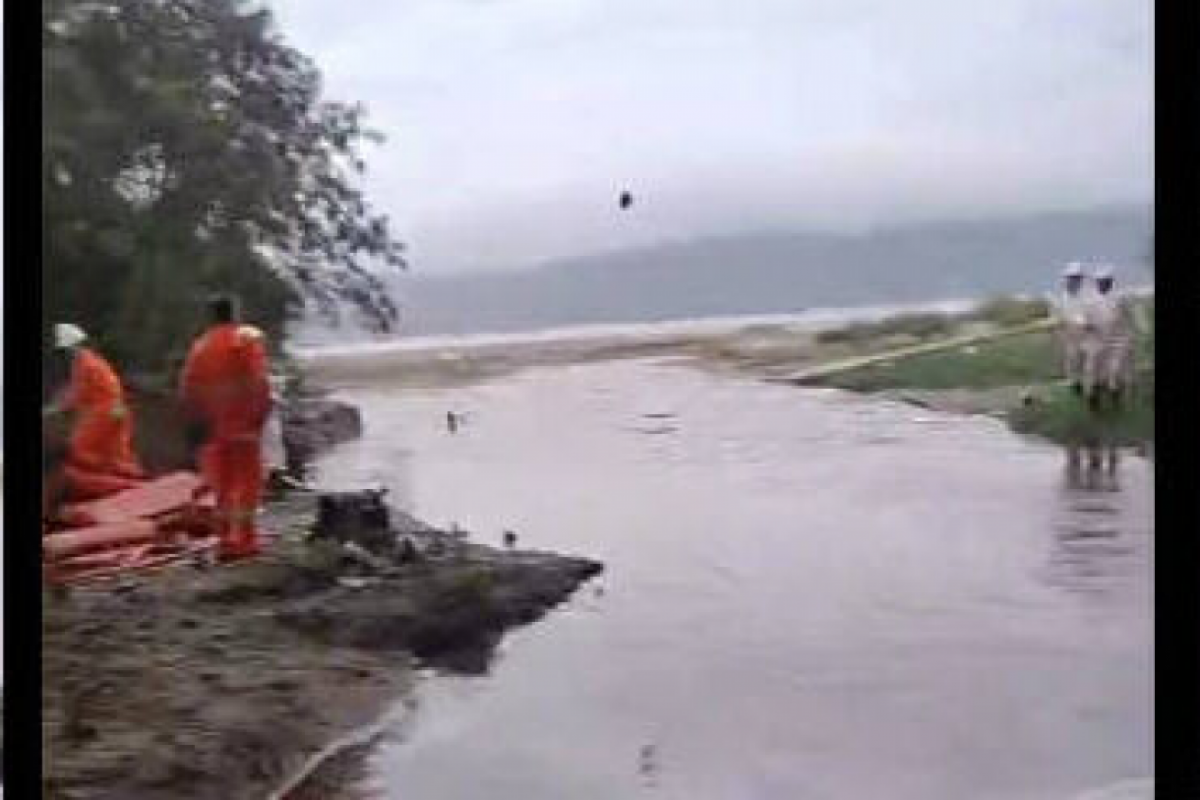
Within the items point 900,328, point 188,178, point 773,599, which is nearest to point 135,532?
point 188,178

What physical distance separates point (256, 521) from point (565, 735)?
373mm

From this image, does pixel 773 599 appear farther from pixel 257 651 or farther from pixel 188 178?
pixel 188 178

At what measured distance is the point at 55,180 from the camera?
169cm

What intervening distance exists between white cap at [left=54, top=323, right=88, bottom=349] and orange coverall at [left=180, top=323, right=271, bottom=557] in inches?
4.3

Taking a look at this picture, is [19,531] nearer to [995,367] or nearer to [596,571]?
[596,571]

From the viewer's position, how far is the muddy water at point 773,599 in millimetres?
1608

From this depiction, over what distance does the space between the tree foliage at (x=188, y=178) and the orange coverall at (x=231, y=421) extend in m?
0.03

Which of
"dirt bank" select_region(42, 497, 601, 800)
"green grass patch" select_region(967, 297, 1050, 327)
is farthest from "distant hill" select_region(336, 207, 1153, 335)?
"dirt bank" select_region(42, 497, 601, 800)

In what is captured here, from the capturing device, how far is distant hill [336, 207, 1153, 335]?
5.49 ft

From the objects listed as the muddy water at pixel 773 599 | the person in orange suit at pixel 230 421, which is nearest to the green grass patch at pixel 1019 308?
the muddy water at pixel 773 599

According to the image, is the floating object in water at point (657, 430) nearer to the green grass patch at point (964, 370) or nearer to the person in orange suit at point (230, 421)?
the green grass patch at point (964, 370)

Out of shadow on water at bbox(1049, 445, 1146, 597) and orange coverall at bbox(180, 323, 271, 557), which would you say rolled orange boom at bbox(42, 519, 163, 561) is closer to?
orange coverall at bbox(180, 323, 271, 557)

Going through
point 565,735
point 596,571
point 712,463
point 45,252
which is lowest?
point 565,735
